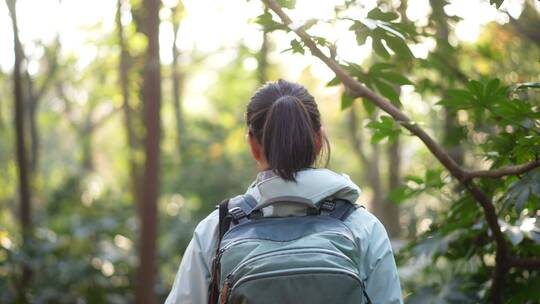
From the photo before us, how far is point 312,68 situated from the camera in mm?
2947

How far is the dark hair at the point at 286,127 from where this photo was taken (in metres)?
1.89

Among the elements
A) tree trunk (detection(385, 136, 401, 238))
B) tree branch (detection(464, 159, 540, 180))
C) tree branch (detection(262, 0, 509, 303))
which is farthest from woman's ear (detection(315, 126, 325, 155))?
tree trunk (detection(385, 136, 401, 238))

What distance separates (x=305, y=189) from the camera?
1.87 meters

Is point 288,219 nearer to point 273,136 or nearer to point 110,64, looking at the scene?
point 273,136

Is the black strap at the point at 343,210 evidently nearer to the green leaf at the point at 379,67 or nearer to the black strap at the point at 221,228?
the black strap at the point at 221,228

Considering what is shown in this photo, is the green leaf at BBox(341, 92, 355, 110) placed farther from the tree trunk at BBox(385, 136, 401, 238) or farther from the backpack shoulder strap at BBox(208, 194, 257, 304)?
the tree trunk at BBox(385, 136, 401, 238)

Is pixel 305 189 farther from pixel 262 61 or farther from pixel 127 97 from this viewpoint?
pixel 127 97

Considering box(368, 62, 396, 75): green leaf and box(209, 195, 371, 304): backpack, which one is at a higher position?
box(368, 62, 396, 75): green leaf

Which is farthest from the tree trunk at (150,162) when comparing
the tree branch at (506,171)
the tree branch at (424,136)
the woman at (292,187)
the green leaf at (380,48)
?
the woman at (292,187)

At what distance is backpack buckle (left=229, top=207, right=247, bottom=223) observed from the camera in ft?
6.15

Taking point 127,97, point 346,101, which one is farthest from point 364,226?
point 127,97

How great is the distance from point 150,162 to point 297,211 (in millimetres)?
4782

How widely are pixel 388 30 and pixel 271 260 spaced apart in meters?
0.77

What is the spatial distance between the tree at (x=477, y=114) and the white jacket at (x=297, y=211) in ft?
1.49
